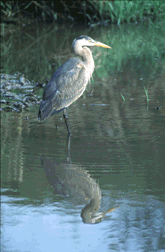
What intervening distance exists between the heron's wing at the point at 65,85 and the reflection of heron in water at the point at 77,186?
1.34 m

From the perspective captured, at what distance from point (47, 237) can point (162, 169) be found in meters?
1.73

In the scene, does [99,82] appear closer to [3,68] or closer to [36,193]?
[3,68]

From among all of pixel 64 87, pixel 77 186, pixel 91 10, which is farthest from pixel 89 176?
pixel 91 10

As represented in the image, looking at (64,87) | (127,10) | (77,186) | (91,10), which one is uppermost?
(64,87)

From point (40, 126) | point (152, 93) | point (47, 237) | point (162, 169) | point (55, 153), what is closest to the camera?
point (47, 237)

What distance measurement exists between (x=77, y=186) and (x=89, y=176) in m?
0.28

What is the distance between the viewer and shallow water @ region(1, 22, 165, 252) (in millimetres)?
3691

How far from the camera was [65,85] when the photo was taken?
678cm

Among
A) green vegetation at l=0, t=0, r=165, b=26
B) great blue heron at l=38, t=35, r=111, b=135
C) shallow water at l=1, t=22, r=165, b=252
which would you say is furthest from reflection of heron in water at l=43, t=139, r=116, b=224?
green vegetation at l=0, t=0, r=165, b=26

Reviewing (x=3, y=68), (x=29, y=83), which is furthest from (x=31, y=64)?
(x=29, y=83)

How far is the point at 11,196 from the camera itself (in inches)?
177

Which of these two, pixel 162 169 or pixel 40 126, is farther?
pixel 40 126

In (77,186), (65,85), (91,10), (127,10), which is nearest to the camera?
(77,186)

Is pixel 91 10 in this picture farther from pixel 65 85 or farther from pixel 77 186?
pixel 77 186
